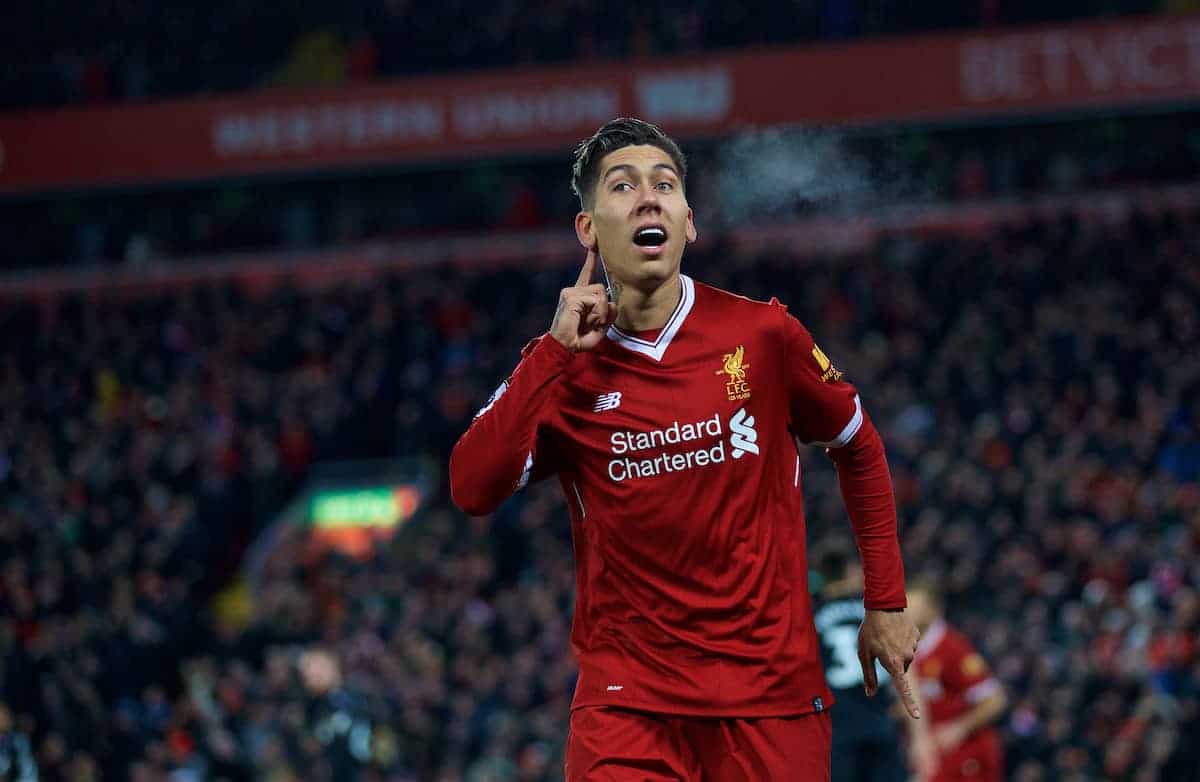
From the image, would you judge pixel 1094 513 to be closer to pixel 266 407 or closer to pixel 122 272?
pixel 266 407

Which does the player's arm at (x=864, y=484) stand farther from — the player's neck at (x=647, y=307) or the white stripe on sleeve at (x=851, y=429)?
the player's neck at (x=647, y=307)

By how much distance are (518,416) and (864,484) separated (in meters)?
0.86

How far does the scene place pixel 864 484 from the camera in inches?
164

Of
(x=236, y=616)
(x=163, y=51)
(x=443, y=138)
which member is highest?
(x=163, y=51)

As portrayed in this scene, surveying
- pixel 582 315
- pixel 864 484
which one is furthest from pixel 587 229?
pixel 864 484

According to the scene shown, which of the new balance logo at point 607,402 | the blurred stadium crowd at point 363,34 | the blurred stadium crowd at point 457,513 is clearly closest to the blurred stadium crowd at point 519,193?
the blurred stadium crowd at point 363,34

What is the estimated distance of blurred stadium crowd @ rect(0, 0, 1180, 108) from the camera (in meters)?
23.7

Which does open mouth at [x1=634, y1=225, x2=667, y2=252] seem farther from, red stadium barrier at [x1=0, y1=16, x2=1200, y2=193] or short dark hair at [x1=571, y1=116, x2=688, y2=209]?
red stadium barrier at [x1=0, y1=16, x2=1200, y2=193]

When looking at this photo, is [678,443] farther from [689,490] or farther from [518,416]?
[518,416]

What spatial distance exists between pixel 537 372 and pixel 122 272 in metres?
22.3

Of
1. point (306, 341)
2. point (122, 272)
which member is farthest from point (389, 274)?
point (122, 272)

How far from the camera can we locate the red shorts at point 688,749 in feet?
12.7

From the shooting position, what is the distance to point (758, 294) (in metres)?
19.1

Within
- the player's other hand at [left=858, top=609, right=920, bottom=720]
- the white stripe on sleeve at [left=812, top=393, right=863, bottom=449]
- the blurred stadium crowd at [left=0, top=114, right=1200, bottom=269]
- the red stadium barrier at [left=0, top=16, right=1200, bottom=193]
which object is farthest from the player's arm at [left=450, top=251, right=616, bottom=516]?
the red stadium barrier at [left=0, top=16, right=1200, bottom=193]
